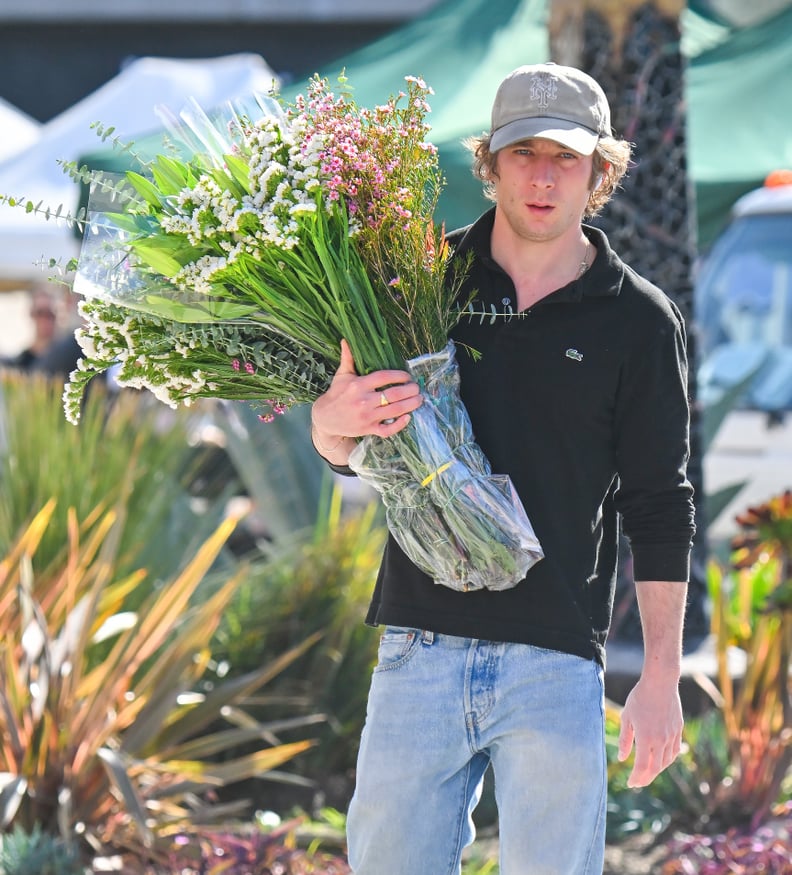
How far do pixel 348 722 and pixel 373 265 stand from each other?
249cm

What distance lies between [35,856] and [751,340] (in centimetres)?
633

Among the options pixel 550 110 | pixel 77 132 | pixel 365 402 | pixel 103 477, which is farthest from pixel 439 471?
pixel 77 132

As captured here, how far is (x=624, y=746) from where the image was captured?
8.77 feet

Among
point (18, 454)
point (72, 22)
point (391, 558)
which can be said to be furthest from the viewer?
point (72, 22)

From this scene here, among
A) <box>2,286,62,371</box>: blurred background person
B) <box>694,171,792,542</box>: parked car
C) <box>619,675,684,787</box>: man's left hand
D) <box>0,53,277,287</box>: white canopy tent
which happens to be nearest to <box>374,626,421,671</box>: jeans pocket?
<box>619,675,684,787</box>: man's left hand

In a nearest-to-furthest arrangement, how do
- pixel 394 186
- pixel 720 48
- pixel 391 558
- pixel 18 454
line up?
pixel 394 186 → pixel 391 558 → pixel 18 454 → pixel 720 48

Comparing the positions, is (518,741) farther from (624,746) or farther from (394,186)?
(394,186)

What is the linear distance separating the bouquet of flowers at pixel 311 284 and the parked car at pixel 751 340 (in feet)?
17.9

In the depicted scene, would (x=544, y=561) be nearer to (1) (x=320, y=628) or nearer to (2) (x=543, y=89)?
(2) (x=543, y=89)

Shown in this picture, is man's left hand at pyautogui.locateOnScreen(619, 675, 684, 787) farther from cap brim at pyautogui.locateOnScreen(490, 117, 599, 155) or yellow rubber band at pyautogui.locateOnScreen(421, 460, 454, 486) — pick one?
cap brim at pyautogui.locateOnScreen(490, 117, 599, 155)

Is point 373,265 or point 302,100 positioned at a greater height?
point 302,100

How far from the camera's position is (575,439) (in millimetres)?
2648

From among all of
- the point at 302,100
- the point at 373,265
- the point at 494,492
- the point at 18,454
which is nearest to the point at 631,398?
the point at 494,492

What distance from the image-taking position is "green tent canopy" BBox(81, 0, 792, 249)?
600 cm
